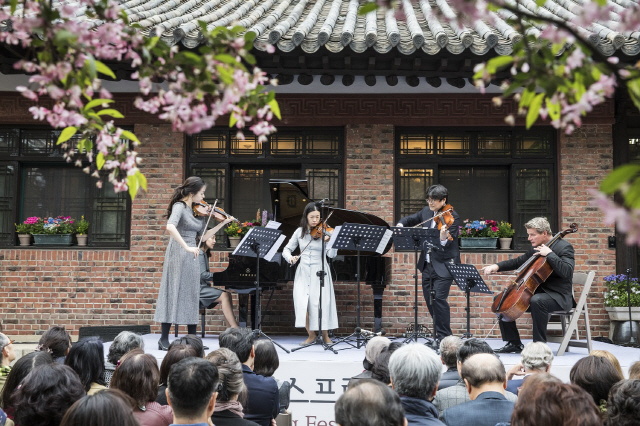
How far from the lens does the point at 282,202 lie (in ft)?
26.8

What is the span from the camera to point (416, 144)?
940cm

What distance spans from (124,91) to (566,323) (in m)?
6.39

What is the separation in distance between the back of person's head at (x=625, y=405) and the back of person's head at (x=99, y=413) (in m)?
2.01

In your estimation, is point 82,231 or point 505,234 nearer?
point 505,234

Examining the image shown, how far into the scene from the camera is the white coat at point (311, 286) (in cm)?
773

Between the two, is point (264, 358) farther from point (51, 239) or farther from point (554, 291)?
point (51, 239)

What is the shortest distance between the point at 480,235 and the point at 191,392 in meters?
6.83

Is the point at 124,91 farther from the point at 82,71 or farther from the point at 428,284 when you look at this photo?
the point at 82,71

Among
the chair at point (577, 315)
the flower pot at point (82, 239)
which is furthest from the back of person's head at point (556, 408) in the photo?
the flower pot at point (82, 239)

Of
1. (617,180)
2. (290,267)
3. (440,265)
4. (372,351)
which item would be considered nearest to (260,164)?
(290,267)

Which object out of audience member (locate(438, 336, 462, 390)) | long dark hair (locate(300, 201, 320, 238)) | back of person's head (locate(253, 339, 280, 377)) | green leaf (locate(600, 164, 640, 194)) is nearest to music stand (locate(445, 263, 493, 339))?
long dark hair (locate(300, 201, 320, 238))

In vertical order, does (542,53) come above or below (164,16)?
below

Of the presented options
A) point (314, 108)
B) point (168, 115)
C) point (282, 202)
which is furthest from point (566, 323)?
point (168, 115)

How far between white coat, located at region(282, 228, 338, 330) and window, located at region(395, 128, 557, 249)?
1.90m
